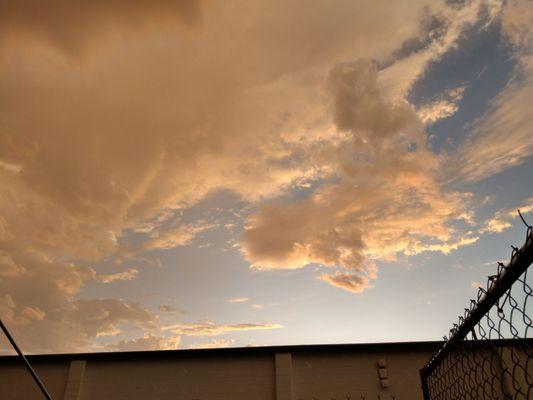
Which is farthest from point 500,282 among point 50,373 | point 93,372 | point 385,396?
point 50,373

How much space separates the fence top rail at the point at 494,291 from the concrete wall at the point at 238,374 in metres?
12.1

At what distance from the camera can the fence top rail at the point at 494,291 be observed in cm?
198

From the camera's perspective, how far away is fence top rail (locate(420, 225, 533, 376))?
6.49 ft

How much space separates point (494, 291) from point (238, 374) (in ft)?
45.9

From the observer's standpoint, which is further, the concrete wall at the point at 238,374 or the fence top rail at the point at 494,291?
the concrete wall at the point at 238,374

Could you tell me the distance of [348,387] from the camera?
14156 millimetres

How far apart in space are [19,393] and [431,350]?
1531 cm

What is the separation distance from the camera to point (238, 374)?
1489 cm

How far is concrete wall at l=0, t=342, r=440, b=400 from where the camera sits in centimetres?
1418

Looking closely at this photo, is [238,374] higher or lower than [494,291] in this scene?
higher

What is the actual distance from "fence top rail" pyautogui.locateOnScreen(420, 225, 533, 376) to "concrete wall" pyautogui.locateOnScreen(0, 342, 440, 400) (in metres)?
12.1

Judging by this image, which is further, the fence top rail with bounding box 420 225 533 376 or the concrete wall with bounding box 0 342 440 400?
the concrete wall with bounding box 0 342 440 400

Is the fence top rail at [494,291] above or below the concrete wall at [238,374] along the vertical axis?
below

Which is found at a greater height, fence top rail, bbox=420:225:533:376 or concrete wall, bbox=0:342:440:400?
concrete wall, bbox=0:342:440:400
